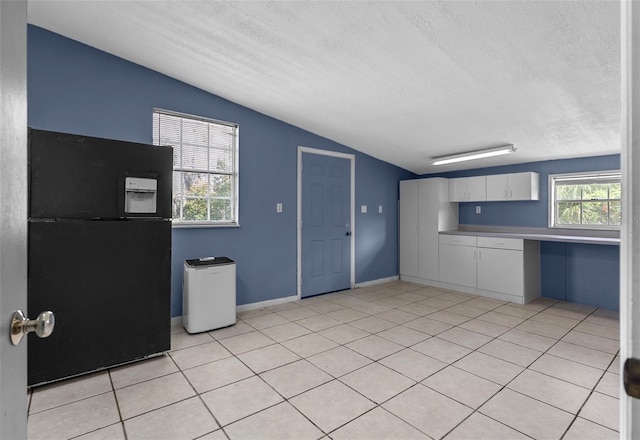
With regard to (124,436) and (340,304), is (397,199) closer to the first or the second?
(340,304)

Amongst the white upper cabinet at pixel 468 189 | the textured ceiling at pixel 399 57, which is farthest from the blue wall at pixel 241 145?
the white upper cabinet at pixel 468 189

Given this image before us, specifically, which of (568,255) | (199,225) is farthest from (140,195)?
(568,255)

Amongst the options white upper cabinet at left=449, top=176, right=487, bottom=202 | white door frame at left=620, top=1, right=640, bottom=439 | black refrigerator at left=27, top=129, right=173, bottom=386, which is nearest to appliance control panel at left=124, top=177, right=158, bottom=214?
black refrigerator at left=27, top=129, right=173, bottom=386

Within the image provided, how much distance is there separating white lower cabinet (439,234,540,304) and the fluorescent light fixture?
124 cm

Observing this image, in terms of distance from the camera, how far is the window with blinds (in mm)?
3773

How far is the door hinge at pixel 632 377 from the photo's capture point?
1.78 ft

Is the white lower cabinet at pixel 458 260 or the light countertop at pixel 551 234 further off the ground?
the light countertop at pixel 551 234

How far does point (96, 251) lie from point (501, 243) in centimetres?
499

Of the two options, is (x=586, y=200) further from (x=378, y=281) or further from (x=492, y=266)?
(x=378, y=281)

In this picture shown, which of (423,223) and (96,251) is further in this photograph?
(423,223)

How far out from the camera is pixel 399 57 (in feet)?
9.09

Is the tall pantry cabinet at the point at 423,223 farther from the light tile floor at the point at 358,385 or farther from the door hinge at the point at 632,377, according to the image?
the door hinge at the point at 632,377

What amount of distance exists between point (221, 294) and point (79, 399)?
1508 millimetres

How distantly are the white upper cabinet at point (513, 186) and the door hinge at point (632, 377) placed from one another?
5.04 meters
